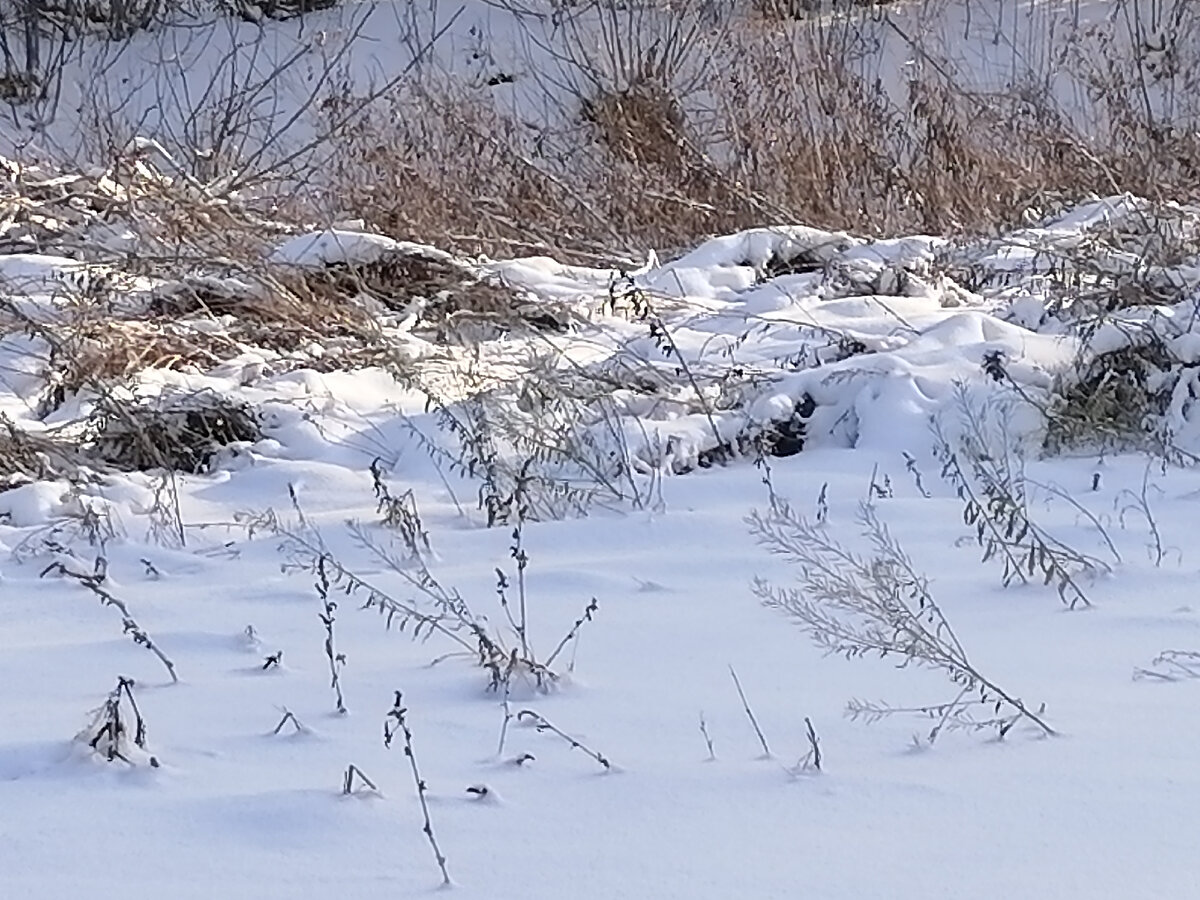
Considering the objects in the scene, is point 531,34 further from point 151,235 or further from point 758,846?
point 758,846

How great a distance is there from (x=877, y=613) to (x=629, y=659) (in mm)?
445

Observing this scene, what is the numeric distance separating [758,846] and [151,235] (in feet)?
15.3

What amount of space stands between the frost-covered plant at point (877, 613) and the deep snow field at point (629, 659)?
34 millimetres

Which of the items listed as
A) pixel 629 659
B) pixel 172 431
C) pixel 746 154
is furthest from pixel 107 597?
pixel 746 154

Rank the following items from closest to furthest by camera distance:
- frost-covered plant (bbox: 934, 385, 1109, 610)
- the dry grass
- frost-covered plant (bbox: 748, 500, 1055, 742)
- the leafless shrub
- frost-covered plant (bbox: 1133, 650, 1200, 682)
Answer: frost-covered plant (bbox: 748, 500, 1055, 742)
frost-covered plant (bbox: 1133, 650, 1200, 682)
frost-covered plant (bbox: 934, 385, 1109, 610)
the leafless shrub
the dry grass

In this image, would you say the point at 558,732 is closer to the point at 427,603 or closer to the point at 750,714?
the point at 750,714

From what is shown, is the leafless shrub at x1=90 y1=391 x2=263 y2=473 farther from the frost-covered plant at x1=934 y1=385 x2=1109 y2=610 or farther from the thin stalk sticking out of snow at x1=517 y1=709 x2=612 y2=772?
the thin stalk sticking out of snow at x1=517 y1=709 x2=612 y2=772

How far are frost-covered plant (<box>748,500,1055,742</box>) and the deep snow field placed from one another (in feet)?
0.11

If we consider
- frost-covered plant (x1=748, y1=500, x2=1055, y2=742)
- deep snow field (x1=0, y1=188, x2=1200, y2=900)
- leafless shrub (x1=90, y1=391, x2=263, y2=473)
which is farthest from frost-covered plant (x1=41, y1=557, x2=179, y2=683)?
frost-covered plant (x1=748, y1=500, x2=1055, y2=742)

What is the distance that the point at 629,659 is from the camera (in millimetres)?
2871

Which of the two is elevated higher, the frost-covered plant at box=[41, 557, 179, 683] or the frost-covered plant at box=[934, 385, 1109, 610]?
the frost-covered plant at box=[934, 385, 1109, 610]

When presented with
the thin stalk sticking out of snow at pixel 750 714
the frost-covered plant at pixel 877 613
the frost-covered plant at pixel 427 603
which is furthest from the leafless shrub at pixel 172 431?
the thin stalk sticking out of snow at pixel 750 714

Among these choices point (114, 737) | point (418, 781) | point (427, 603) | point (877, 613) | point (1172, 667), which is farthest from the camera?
point (427, 603)

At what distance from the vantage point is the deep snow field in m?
2.10
